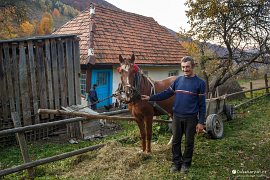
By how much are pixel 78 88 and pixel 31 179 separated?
19.7 ft

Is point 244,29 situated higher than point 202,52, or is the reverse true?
point 244,29

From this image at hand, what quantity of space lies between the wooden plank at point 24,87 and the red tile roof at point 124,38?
4.05 metres

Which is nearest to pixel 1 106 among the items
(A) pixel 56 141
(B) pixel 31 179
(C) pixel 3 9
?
(A) pixel 56 141

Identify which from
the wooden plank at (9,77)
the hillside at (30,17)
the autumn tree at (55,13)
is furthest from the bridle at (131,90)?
the autumn tree at (55,13)

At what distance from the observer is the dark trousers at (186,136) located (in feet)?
15.9

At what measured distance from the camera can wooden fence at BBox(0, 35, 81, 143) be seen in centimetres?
898

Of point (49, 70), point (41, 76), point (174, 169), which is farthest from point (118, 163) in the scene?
point (49, 70)

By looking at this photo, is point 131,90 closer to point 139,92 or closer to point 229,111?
point 139,92

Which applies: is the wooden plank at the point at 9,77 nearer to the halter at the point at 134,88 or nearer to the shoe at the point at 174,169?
the halter at the point at 134,88

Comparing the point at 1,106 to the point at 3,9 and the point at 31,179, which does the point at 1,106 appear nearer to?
the point at 31,179

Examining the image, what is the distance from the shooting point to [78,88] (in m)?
11.0

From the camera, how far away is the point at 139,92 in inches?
215

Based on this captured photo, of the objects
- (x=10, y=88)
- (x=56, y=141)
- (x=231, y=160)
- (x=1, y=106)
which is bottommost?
(x=56, y=141)

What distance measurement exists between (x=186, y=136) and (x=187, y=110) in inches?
17.9
